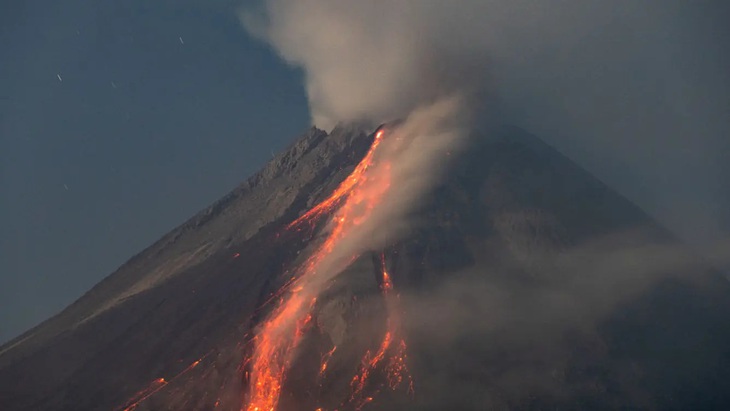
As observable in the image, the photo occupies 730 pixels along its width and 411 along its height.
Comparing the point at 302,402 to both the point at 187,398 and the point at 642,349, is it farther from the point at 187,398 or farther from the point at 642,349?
the point at 642,349

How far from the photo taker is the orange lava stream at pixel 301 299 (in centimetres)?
3659

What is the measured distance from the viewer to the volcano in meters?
35.2

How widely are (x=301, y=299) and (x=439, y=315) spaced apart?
6.86 m

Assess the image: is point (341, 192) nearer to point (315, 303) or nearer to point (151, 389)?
point (315, 303)

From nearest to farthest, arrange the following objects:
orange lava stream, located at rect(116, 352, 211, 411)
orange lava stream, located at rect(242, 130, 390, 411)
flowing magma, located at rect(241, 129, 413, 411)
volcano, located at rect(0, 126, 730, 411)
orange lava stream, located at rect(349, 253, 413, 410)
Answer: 1. orange lava stream, located at rect(349, 253, 413, 410)
2. volcano, located at rect(0, 126, 730, 411)
3. flowing magma, located at rect(241, 129, 413, 411)
4. orange lava stream, located at rect(242, 130, 390, 411)
5. orange lava stream, located at rect(116, 352, 211, 411)

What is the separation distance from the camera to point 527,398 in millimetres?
33500

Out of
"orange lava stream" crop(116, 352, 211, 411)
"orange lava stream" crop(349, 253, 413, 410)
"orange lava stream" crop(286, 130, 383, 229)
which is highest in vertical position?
"orange lava stream" crop(286, 130, 383, 229)

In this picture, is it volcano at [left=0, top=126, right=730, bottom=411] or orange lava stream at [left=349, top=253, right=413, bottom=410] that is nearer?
orange lava stream at [left=349, top=253, right=413, bottom=410]

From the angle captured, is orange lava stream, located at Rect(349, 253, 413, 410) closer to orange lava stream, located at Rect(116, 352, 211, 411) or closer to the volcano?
the volcano

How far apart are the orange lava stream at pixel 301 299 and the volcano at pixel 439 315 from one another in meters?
0.23

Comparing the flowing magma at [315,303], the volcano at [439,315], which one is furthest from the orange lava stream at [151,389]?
the flowing magma at [315,303]

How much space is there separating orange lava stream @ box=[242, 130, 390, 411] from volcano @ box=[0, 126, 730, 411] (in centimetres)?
23

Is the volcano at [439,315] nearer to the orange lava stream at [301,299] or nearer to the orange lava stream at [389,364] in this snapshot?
the orange lava stream at [389,364]

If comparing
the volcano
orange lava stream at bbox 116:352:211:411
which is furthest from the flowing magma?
orange lava stream at bbox 116:352:211:411
